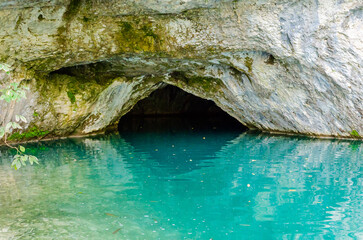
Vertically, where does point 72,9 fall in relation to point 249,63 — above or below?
above

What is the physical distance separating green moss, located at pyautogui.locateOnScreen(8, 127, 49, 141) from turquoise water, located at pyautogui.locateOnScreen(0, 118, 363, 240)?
2.35 meters

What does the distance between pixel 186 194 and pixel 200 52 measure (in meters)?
6.90

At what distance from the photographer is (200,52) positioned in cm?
1246

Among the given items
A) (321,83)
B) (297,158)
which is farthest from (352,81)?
(297,158)

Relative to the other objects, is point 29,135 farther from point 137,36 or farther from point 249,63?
point 249,63

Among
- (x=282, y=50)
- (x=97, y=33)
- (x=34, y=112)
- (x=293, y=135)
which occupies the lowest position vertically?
(x=293, y=135)

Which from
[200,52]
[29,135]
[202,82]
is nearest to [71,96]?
[29,135]

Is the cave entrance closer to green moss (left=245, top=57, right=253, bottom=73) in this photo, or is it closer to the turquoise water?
green moss (left=245, top=57, right=253, bottom=73)

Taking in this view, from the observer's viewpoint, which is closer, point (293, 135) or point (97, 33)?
point (97, 33)

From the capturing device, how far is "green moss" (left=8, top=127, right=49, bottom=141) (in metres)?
13.7

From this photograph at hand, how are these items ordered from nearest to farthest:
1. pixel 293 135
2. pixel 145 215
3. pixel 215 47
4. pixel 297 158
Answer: pixel 145 215 → pixel 297 158 → pixel 215 47 → pixel 293 135

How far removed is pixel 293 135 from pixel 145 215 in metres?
11.5

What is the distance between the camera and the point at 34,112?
13.6 m

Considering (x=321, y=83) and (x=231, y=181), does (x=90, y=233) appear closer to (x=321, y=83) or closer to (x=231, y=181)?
(x=231, y=181)
